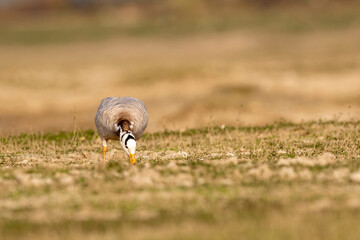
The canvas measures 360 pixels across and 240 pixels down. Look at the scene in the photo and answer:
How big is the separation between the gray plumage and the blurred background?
4.24m

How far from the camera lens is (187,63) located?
2115 inches

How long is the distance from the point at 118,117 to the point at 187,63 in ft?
138

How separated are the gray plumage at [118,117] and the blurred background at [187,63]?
424 centimetres

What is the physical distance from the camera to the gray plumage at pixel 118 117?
1195 centimetres

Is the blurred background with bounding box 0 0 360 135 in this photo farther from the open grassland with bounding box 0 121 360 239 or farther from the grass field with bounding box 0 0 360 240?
the open grassland with bounding box 0 121 360 239

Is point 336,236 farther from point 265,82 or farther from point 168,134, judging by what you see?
point 265,82

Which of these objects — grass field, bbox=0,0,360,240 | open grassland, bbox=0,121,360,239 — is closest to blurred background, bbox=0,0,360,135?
grass field, bbox=0,0,360,240

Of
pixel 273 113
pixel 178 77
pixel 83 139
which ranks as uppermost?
pixel 178 77

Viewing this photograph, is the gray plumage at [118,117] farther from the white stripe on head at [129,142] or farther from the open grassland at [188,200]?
the open grassland at [188,200]

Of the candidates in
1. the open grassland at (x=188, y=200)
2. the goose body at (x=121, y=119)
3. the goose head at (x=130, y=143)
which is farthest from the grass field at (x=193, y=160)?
the goose body at (x=121, y=119)

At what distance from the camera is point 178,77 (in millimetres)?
41344

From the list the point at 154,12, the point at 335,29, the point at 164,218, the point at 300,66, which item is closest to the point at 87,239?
the point at 164,218

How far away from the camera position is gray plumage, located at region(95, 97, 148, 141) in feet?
39.2

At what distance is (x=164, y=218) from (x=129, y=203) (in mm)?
823
